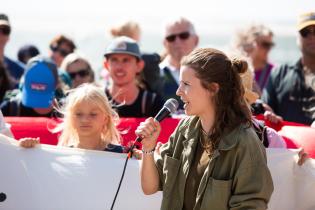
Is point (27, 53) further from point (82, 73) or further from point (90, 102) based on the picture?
point (90, 102)

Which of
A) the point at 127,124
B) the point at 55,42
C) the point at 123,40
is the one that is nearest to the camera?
the point at 127,124

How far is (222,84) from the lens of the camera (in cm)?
308

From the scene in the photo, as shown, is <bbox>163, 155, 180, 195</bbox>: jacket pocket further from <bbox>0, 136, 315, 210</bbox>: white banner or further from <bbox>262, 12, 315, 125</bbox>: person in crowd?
<bbox>262, 12, 315, 125</bbox>: person in crowd

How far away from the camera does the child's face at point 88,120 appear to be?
454 cm

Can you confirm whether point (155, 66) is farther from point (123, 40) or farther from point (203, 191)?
point (203, 191)

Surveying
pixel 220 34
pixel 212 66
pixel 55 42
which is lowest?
pixel 220 34

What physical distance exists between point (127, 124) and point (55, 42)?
347 centimetres

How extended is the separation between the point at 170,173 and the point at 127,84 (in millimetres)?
2469

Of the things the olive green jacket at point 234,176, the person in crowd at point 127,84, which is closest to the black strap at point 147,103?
Answer: the person in crowd at point 127,84

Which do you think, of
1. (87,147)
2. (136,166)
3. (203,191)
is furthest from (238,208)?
(87,147)

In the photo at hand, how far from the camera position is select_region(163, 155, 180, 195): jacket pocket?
3184 mm

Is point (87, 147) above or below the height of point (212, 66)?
below

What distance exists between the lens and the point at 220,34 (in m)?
16.1

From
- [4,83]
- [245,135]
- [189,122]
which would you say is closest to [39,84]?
[4,83]
